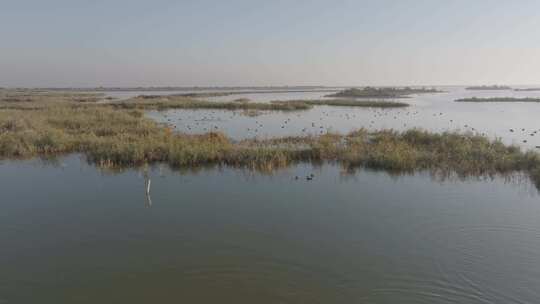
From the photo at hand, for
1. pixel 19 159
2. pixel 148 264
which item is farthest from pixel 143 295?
pixel 19 159

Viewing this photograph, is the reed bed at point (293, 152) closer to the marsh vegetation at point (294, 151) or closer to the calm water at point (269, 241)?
the marsh vegetation at point (294, 151)

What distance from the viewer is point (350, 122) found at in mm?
29422

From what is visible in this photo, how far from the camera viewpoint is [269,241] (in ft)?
25.4

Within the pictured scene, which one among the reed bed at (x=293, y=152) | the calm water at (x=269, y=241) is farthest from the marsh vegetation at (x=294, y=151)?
the calm water at (x=269, y=241)

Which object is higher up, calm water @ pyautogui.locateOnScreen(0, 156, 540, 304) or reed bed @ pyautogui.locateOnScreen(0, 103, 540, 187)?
reed bed @ pyautogui.locateOnScreen(0, 103, 540, 187)

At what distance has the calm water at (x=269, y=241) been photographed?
5988 mm

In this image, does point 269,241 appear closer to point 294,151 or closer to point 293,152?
point 293,152

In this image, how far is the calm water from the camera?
599 cm

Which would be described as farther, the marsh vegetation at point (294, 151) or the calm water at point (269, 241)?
the marsh vegetation at point (294, 151)

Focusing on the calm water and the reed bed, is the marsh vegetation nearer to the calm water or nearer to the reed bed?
the reed bed

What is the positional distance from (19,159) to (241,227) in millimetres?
12583

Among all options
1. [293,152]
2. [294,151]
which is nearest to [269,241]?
[293,152]

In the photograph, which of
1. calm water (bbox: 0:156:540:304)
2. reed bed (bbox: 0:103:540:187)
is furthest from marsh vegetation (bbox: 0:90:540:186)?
calm water (bbox: 0:156:540:304)

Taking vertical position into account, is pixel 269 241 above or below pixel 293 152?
below
